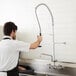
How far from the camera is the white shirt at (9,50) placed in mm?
1734

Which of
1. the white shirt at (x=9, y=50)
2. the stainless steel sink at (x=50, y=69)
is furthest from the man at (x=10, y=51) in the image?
the stainless steel sink at (x=50, y=69)

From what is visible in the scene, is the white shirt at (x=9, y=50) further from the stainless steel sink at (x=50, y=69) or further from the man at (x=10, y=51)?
the stainless steel sink at (x=50, y=69)

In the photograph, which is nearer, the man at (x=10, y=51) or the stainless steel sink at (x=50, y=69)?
the man at (x=10, y=51)

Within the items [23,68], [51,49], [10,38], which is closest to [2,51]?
[10,38]

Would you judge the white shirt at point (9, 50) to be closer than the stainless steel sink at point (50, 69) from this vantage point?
Yes

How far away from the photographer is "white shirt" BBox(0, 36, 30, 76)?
1734 millimetres

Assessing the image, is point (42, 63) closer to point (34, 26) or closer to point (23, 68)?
point (23, 68)

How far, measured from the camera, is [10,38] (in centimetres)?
180

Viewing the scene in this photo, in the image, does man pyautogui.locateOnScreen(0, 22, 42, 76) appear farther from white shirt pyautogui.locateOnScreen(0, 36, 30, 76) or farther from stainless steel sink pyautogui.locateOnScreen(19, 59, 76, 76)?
stainless steel sink pyautogui.locateOnScreen(19, 59, 76, 76)

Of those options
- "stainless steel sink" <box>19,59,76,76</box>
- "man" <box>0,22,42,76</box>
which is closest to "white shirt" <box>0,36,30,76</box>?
"man" <box>0,22,42,76</box>

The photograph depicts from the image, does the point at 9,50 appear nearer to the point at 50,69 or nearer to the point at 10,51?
the point at 10,51

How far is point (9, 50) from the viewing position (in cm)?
174

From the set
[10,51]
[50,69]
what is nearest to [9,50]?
[10,51]

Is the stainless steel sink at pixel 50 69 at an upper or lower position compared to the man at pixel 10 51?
lower
